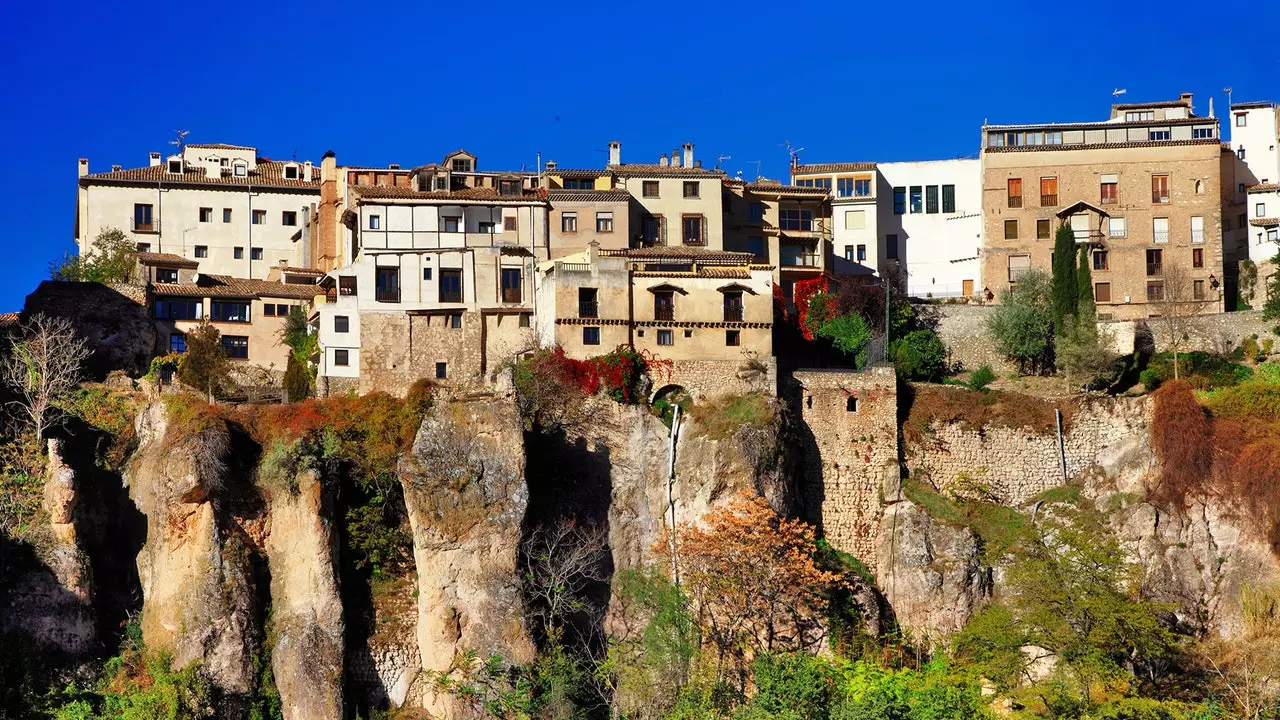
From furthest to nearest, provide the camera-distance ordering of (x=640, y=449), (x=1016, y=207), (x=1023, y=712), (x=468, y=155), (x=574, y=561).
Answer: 1. (x=1016, y=207)
2. (x=468, y=155)
3. (x=640, y=449)
4. (x=574, y=561)
5. (x=1023, y=712)

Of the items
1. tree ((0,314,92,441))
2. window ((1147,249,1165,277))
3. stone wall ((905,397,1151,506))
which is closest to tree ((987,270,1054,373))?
stone wall ((905,397,1151,506))

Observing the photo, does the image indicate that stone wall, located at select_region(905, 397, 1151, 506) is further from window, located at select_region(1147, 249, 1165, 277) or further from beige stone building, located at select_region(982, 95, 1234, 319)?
window, located at select_region(1147, 249, 1165, 277)

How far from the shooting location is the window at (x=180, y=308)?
71.8 meters

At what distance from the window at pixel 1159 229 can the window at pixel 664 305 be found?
2424 cm

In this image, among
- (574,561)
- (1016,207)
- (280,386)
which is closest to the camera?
(574,561)

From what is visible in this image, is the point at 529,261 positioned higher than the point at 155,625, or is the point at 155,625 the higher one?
the point at 529,261

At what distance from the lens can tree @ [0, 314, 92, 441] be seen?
61844mm

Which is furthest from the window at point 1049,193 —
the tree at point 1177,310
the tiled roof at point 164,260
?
the tiled roof at point 164,260

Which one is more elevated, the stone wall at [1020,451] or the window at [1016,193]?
the window at [1016,193]

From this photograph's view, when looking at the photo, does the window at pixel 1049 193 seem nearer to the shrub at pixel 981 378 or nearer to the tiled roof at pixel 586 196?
the shrub at pixel 981 378

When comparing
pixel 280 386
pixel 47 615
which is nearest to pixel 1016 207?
pixel 280 386

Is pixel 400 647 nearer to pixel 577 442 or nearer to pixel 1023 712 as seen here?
pixel 577 442

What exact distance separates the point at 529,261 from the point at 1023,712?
24801 mm

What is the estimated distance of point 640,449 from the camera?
63500 mm
